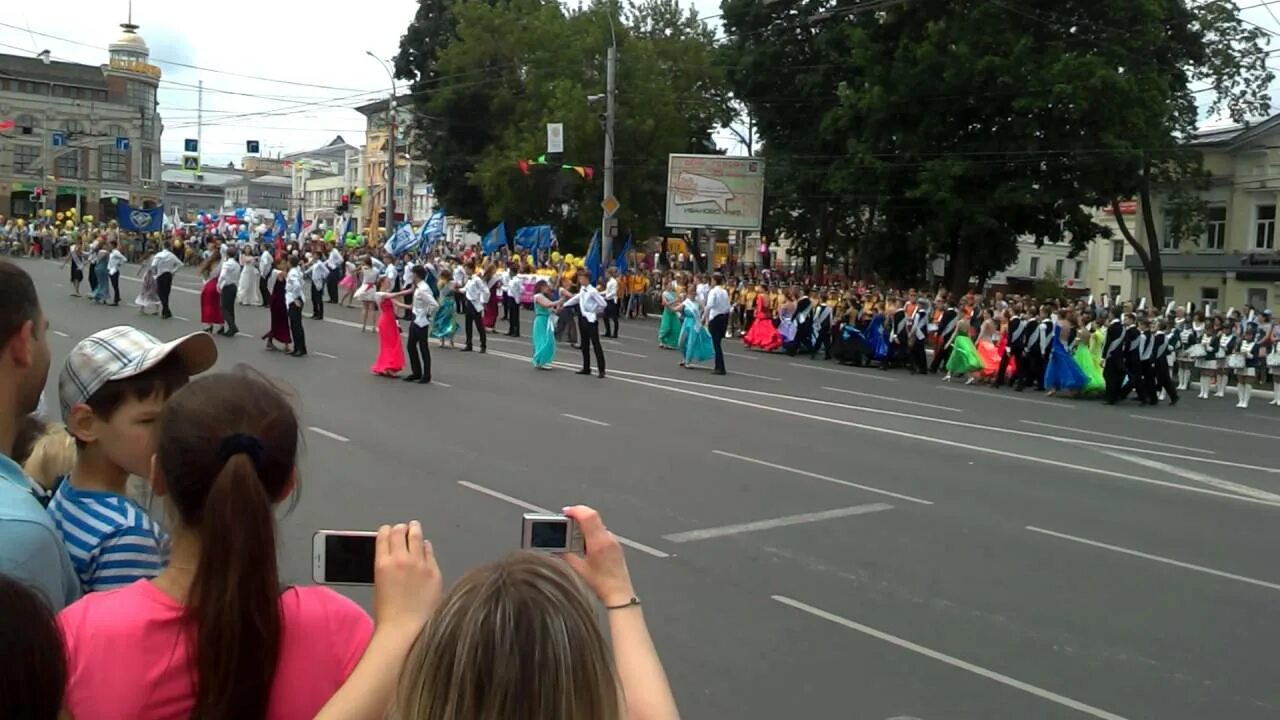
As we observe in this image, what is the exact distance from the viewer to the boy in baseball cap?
9.20ft

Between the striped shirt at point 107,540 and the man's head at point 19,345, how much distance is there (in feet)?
1.02

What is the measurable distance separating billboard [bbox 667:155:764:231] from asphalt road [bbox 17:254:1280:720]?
25.5 metres

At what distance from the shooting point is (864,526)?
9.56 metres

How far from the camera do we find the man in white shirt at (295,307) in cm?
2056

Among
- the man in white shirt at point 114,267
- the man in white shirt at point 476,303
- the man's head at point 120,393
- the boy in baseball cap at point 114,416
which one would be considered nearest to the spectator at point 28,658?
the boy in baseball cap at point 114,416

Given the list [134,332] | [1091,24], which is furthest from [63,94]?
[134,332]

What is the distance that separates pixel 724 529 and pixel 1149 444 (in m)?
9.69

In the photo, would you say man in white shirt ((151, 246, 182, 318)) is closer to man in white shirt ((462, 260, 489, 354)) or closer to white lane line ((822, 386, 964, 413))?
man in white shirt ((462, 260, 489, 354))

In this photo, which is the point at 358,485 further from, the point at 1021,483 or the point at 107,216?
the point at 107,216

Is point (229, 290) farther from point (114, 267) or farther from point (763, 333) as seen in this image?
point (763, 333)

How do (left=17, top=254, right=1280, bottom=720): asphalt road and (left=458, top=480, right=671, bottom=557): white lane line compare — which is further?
(left=458, top=480, right=671, bottom=557): white lane line

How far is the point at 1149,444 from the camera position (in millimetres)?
16422

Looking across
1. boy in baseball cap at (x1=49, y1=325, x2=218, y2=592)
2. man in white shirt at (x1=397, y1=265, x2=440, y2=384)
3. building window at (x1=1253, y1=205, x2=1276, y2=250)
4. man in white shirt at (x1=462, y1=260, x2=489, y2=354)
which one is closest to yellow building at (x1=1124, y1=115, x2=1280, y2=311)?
building window at (x1=1253, y1=205, x2=1276, y2=250)

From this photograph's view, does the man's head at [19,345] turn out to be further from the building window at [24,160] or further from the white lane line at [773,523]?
the building window at [24,160]
